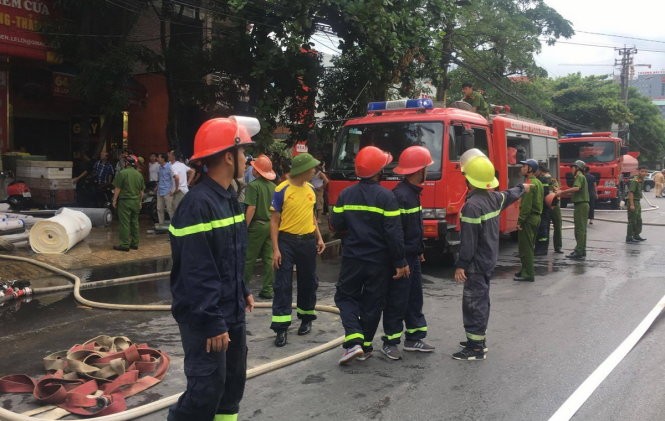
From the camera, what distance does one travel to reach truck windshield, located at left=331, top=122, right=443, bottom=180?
9125 mm

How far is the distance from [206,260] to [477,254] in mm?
3052

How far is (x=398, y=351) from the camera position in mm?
5176

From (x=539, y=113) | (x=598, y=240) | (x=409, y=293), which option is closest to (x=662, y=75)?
(x=539, y=113)

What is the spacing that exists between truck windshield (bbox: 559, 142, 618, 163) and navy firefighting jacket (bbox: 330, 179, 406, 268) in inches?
827

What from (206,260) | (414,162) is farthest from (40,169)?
(206,260)

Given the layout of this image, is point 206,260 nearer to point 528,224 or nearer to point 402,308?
point 402,308

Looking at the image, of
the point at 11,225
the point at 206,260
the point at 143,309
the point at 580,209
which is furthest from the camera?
the point at 580,209

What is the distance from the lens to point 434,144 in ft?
29.9

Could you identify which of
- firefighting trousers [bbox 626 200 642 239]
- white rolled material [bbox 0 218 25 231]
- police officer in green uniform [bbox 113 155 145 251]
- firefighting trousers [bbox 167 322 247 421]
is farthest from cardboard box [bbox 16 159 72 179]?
firefighting trousers [bbox 626 200 642 239]

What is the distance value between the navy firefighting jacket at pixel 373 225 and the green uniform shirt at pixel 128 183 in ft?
20.4

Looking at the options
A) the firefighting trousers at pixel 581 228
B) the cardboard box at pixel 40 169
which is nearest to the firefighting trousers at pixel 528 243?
the firefighting trousers at pixel 581 228

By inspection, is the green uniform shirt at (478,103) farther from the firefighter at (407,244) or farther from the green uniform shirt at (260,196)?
the firefighter at (407,244)

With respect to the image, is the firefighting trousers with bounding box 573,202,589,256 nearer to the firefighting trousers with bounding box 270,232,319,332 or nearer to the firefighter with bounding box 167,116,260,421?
the firefighting trousers with bounding box 270,232,319,332

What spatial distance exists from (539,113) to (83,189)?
2002 centimetres
